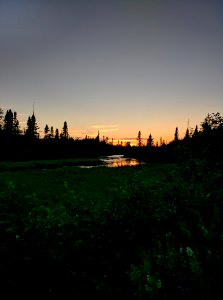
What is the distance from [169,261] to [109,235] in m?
2.29

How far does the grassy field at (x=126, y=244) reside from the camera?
5.78 m

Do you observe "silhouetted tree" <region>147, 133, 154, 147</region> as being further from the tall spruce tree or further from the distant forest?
the tall spruce tree

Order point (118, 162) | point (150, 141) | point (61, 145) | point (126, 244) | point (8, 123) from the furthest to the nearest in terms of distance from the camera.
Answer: point (150, 141)
point (61, 145)
point (8, 123)
point (118, 162)
point (126, 244)

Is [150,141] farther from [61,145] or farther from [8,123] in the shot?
[8,123]

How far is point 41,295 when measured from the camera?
6.16m

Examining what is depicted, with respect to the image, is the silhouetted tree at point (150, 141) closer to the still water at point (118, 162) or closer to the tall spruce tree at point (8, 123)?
the still water at point (118, 162)

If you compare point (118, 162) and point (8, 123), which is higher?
point (8, 123)

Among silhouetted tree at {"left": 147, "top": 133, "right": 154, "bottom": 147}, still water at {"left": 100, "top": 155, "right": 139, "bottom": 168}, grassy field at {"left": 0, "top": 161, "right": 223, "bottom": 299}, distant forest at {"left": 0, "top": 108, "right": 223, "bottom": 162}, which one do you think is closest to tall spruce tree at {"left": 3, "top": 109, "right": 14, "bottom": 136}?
distant forest at {"left": 0, "top": 108, "right": 223, "bottom": 162}

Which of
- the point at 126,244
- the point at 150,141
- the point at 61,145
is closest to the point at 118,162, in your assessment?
the point at 61,145

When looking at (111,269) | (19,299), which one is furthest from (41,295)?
(111,269)

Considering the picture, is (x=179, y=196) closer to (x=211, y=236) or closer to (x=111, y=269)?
(x=211, y=236)

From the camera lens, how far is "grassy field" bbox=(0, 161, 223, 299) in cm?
578

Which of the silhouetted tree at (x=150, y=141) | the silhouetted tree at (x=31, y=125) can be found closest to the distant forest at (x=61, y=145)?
the silhouetted tree at (x=31, y=125)

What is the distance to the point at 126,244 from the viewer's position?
7992mm
